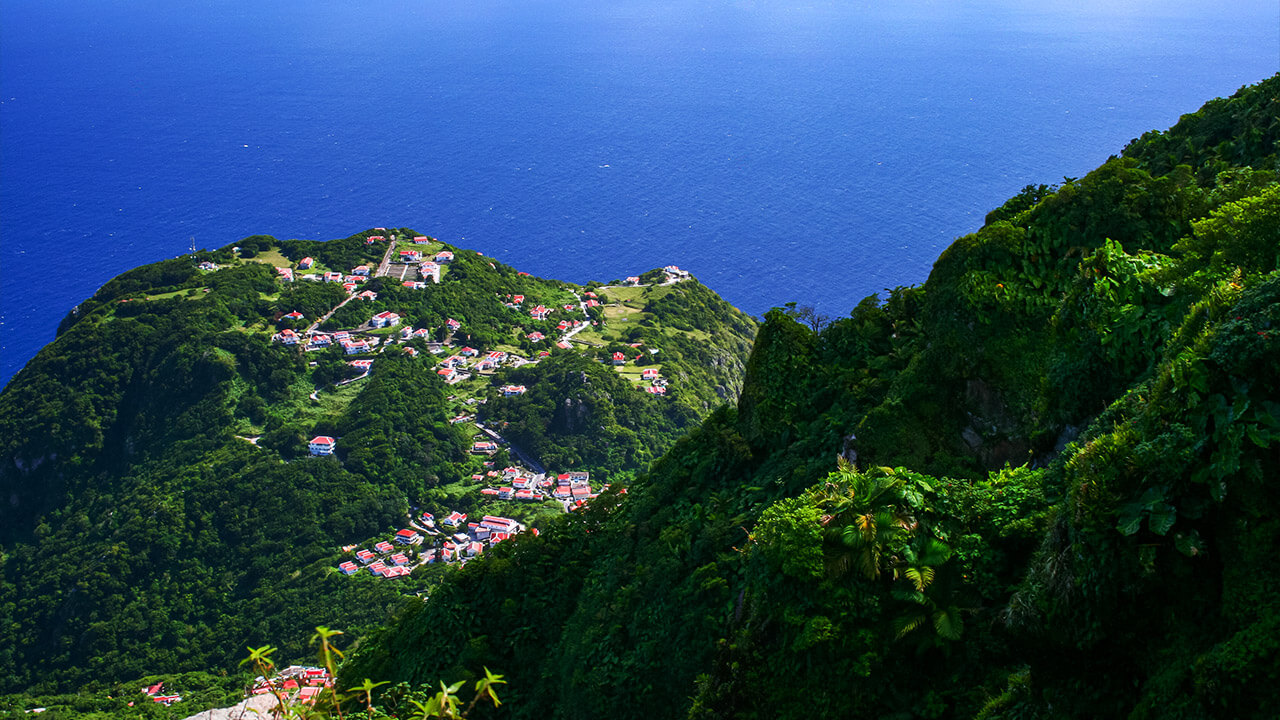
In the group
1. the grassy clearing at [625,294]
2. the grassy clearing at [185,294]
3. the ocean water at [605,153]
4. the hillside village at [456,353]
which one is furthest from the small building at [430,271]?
the grassy clearing at [185,294]

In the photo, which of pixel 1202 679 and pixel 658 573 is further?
pixel 658 573

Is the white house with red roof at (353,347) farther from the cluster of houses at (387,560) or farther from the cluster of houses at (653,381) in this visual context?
the cluster of houses at (387,560)

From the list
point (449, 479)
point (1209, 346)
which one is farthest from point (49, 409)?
point (1209, 346)

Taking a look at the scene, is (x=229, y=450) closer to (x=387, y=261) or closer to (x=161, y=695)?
(x=161, y=695)

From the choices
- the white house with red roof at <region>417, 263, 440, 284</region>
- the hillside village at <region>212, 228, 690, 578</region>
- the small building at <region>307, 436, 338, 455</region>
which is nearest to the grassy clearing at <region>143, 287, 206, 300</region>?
the hillside village at <region>212, 228, 690, 578</region>

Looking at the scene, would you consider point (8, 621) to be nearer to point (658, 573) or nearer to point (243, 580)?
point (243, 580)

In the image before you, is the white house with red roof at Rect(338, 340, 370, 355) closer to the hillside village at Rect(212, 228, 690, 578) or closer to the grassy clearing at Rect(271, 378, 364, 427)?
the hillside village at Rect(212, 228, 690, 578)
